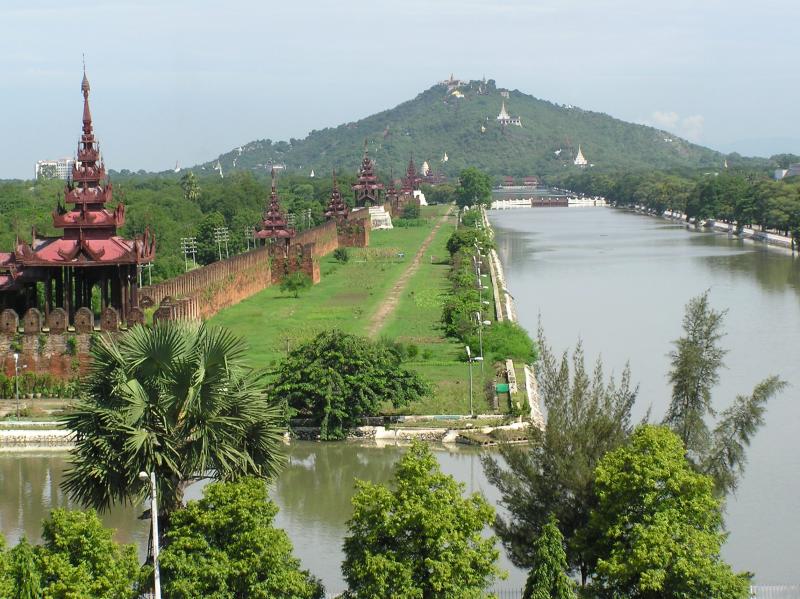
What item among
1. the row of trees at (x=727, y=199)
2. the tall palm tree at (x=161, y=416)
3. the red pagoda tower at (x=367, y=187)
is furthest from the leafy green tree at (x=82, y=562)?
the red pagoda tower at (x=367, y=187)

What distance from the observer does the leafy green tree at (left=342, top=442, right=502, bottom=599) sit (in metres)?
16.5

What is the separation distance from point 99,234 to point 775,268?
49.1 metres

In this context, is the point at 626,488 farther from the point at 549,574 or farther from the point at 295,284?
the point at 295,284

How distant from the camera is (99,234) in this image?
38.7 meters

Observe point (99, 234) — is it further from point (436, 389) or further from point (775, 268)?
point (775, 268)

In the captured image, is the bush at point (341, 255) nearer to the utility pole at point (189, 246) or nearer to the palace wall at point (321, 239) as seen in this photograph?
the palace wall at point (321, 239)

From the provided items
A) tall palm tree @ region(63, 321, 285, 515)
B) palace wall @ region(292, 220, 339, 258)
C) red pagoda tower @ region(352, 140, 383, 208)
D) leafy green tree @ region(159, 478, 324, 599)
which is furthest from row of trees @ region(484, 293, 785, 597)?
red pagoda tower @ region(352, 140, 383, 208)

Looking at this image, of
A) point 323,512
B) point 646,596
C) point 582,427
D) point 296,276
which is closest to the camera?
point 646,596

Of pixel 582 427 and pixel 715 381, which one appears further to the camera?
pixel 715 381

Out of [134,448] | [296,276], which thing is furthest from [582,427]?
[296,276]

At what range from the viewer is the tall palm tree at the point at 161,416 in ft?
58.2

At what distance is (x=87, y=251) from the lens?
37562 millimetres

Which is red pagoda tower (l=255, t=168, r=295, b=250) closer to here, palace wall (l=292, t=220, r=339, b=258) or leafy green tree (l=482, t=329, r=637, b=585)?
palace wall (l=292, t=220, r=339, b=258)

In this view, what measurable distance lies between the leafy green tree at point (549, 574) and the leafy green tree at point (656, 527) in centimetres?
72
